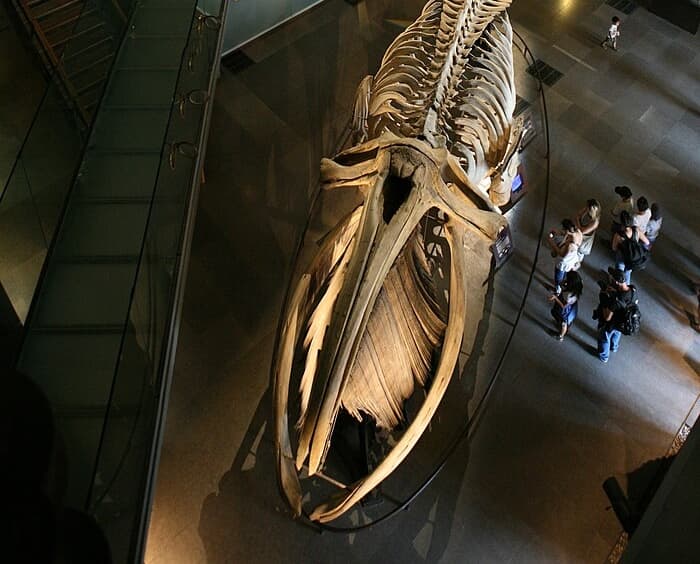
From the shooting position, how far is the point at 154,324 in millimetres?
4422

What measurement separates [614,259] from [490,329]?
1536 millimetres

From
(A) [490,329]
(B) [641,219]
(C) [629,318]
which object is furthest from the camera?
(B) [641,219]

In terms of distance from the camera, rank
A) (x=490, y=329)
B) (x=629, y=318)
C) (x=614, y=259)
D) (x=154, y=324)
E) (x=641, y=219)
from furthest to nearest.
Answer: (x=614, y=259) → (x=641, y=219) → (x=490, y=329) → (x=629, y=318) → (x=154, y=324)

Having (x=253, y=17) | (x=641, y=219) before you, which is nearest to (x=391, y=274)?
(x=641, y=219)

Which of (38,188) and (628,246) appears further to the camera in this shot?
(628,246)

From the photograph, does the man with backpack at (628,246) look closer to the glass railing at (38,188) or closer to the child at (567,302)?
the child at (567,302)

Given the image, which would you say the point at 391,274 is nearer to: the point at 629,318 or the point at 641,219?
the point at 629,318

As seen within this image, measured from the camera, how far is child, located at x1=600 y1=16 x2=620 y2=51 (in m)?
8.34

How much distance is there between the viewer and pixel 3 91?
6.26 metres

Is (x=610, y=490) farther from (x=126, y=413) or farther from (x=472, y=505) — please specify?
(x=126, y=413)

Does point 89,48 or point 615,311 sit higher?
point 89,48

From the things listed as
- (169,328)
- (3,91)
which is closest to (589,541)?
(169,328)

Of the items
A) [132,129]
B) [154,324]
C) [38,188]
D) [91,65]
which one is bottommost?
[154,324]

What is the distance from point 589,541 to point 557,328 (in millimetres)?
1794
